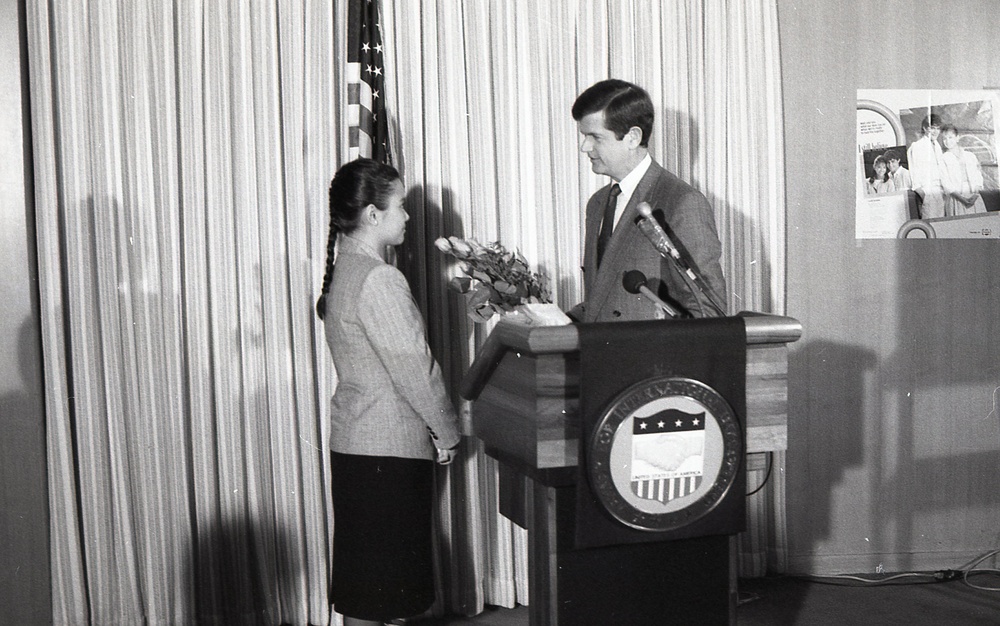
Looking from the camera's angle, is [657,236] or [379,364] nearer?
[657,236]

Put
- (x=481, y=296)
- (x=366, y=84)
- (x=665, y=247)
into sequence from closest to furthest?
(x=665, y=247)
(x=481, y=296)
(x=366, y=84)

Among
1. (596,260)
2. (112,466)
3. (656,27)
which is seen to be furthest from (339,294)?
(656,27)

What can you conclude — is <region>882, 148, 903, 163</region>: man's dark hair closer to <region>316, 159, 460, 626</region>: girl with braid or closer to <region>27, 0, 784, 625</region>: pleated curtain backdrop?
<region>27, 0, 784, 625</region>: pleated curtain backdrop

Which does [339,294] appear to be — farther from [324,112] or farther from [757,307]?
[757,307]

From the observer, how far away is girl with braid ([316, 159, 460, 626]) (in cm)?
282

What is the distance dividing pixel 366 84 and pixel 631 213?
50.2 inches

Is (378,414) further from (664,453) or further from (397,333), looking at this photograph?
(664,453)

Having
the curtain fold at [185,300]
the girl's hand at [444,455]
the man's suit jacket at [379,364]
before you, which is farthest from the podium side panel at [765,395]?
the curtain fold at [185,300]

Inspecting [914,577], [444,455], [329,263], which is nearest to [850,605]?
[914,577]

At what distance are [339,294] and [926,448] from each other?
2846 mm

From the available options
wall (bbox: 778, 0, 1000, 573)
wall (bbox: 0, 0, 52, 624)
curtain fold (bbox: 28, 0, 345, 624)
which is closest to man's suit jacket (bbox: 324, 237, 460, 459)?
curtain fold (bbox: 28, 0, 345, 624)

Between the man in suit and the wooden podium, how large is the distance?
1.68ft

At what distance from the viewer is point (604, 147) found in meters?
2.88

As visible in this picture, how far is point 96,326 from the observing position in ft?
11.4
